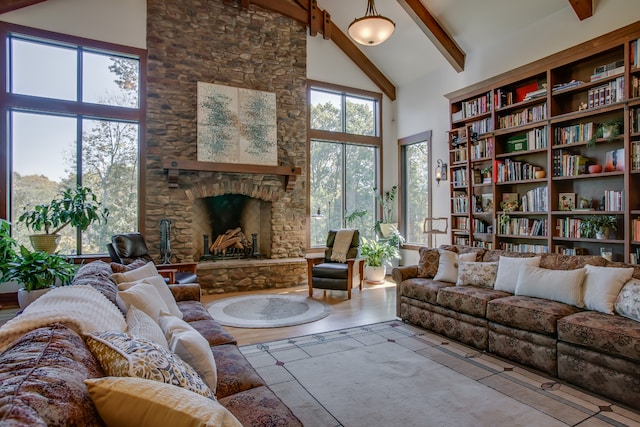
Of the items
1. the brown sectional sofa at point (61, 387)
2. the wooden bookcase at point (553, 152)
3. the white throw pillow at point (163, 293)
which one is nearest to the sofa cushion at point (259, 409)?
the brown sectional sofa at point (61, 387)

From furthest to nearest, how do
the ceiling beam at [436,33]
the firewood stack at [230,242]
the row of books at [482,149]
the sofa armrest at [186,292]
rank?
the firewood stack at [230,242], the ceiling beam at [436,33], the row of books at [482,149], the sofa armrest at [186,292]

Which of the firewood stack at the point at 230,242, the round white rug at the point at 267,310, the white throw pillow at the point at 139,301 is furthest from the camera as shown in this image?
the firewood stack at the point at 230,242

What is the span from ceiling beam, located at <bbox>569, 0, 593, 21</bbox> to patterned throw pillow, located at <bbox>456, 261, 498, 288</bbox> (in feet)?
10.6

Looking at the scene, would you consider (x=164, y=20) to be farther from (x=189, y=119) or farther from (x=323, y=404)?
(x=323, y=404)

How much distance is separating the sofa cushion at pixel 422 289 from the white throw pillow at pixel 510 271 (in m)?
0.53

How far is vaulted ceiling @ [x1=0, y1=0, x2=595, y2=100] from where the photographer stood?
5008 millimetres

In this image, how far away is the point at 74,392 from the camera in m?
0.90

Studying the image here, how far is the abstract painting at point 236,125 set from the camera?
19.6 feet

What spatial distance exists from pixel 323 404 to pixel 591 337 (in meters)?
1.94

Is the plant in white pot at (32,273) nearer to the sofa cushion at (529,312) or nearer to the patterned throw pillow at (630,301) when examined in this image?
the sofa cushion at (529,312)

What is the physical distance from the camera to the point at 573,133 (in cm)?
454

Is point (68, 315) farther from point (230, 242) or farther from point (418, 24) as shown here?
point (418, 24)

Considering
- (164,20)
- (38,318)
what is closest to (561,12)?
(164,20)

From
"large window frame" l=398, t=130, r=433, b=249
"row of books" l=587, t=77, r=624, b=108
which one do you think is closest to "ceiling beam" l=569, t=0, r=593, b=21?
"row of books" l=587, t=77, r=624, b=108
